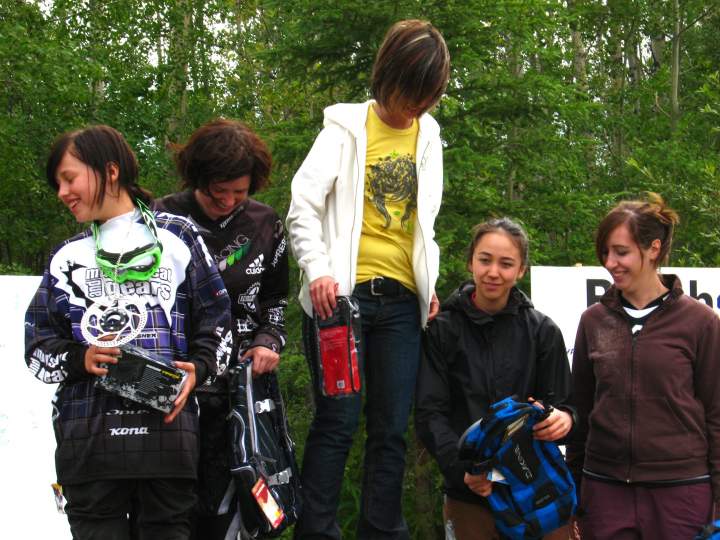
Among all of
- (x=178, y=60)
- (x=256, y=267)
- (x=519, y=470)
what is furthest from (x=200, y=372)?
(x=178, y=60)

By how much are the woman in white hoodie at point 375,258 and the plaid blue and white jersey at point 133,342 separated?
1.78 ft

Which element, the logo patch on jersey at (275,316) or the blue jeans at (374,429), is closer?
the blue jeans at (374,429)

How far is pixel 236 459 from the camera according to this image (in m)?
3.57

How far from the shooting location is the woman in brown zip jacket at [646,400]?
387 cm

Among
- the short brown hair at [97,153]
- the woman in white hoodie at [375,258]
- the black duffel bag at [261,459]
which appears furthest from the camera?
the woman in white hoodie at [375,258]

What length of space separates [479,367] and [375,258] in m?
0.61

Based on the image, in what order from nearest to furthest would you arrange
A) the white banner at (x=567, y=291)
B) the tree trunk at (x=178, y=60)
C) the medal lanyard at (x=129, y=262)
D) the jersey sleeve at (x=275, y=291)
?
the medal lanyard at (x=129, y=262), the jersey sleeve at (x=275, y=291), the white banner at (x=567, y=291), the tree trunk at (x=178, y=60)

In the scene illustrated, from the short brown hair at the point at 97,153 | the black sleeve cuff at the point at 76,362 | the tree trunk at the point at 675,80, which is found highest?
the tree trunk at the point at 675,80

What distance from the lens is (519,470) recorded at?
3.65 metres

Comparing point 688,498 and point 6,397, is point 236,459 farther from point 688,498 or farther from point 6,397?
point 6,397

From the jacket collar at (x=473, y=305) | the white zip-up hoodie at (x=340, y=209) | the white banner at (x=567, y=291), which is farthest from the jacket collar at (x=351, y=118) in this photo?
the white banner at (x=567, y=291)

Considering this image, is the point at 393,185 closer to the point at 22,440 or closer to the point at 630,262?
the point at 630,262

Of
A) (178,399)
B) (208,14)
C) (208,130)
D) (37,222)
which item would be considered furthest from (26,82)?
(178,399)

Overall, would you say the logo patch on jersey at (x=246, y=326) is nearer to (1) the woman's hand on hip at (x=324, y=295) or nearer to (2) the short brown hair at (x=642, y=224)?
(1) the woman's hand on hip at (x=324, y=295)
